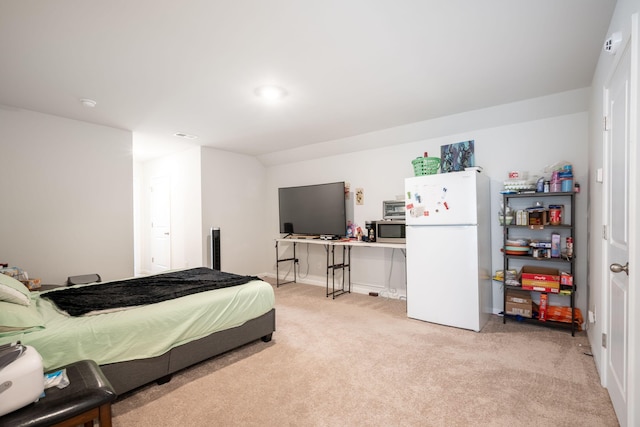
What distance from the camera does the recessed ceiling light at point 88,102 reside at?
3.09 metres

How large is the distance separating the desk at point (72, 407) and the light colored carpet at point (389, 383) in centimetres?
54

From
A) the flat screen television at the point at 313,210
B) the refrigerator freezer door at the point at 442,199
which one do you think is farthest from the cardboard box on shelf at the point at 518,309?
the flat screen television at the point at 313,210

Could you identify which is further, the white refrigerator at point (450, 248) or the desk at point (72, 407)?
the white refrigerator at point (450, 248)

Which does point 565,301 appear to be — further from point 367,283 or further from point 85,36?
point 85,36

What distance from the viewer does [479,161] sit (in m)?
3.76

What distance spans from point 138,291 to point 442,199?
3.11 meters

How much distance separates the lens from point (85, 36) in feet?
6.62

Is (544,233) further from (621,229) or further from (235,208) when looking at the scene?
(235,208)

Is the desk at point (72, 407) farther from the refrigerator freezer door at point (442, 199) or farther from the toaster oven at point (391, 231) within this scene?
the toaster oven at point (391, 231)

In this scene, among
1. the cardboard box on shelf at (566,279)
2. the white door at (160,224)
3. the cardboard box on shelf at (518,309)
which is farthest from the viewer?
the white door at (160,224)

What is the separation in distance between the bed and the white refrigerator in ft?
5.73

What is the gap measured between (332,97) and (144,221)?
532 cm

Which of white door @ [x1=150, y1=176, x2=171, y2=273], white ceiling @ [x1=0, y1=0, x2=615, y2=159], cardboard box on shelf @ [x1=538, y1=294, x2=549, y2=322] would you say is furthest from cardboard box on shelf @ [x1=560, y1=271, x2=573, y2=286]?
white door @ [x1=150, y1=176, x2=171, y2=273]

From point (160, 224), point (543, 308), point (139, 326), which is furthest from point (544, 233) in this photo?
point (160, 224)
